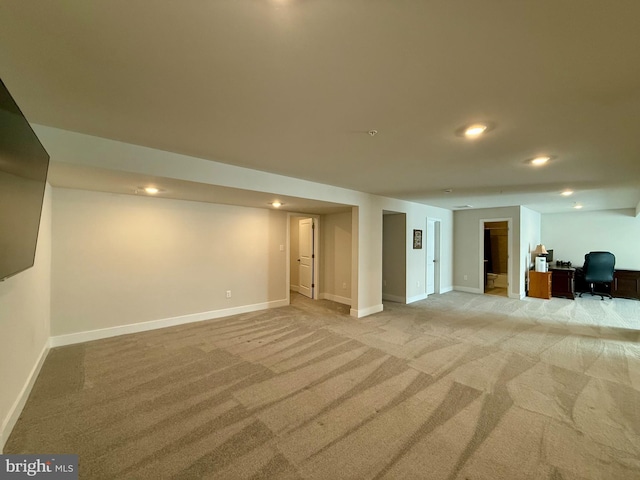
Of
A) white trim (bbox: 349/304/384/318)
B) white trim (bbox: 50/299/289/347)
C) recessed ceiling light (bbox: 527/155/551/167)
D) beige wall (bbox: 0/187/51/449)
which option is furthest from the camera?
white trim (bbox: 349/304/384/318)

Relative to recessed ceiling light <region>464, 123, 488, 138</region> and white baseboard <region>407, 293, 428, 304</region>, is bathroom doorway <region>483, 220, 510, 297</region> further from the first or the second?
recessed ceiling light <region>464, 123, 488, 138</region>

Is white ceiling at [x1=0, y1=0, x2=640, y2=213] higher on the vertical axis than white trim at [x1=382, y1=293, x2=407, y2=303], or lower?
higher

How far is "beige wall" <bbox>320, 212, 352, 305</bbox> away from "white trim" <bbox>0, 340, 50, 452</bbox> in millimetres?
4831

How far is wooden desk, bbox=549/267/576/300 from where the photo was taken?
22.0 ft

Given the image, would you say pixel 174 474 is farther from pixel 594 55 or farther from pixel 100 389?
pixel 594 55

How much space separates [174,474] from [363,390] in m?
1.57

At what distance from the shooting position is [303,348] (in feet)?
11.4

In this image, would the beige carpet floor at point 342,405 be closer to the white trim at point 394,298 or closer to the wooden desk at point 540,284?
the white trim at point 394,298

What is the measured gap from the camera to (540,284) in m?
6.79

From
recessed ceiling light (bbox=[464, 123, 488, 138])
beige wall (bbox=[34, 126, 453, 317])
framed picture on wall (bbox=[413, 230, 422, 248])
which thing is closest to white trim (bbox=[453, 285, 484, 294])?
beige wall (bbox=[34, 126, 453, 317])

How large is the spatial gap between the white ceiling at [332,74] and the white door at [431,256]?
4258mm

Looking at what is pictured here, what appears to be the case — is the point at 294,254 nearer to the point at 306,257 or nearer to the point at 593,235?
the point at 306,257

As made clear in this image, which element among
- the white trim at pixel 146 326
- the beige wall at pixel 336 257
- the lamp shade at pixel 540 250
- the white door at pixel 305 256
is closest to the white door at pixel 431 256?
the beige wall at pixel 336 257

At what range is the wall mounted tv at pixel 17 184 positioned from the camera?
1.32m
